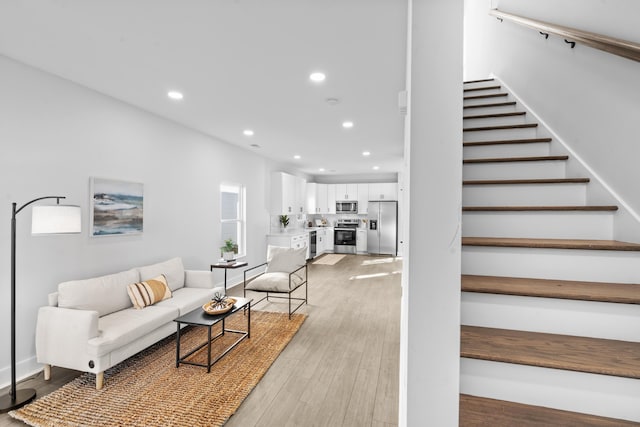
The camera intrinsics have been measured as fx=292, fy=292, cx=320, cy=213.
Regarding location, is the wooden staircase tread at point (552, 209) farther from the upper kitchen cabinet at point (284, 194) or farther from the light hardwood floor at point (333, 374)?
the upper kitchen cabinet at point (284, 194)

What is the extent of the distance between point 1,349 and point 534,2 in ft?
17.3

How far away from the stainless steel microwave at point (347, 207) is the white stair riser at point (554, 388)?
8384 millimetres

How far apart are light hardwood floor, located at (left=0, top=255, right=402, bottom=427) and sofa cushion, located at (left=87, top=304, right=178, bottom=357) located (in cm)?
52

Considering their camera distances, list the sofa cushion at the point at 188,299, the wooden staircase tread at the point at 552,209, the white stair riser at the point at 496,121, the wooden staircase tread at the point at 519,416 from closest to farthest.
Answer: the wooden staircase tread at the point at 519,416 < the wooden staircase tread at the point at 552,209 < the white stair riser at the point at 496,121 < the sofa cushion at the point at 188,299

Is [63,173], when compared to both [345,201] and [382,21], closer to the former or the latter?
[382,21]

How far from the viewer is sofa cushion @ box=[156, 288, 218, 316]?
315cm

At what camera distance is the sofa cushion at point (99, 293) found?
2.51 metres

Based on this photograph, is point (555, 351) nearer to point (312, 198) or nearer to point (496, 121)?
point (496, 121)

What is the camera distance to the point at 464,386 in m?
1.17

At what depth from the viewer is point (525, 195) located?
5.97 feet

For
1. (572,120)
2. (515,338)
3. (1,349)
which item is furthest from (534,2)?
(1,349)

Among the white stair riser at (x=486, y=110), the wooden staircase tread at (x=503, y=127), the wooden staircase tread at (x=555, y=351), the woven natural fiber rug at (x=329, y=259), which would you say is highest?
the white stair riser at (x=486, y=110)

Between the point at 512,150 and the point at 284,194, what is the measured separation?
18.3 feet

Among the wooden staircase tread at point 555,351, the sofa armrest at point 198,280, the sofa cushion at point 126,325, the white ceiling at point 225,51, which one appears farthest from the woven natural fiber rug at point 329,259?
the wooden staircase tread at point 555,351
